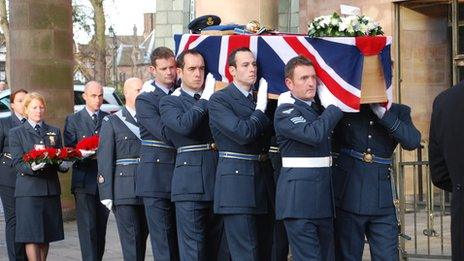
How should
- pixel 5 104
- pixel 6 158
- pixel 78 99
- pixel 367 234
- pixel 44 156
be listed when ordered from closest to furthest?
pixel 367 234
pixel 44 156
pixel 6 158
pixel 5 104
pixel 78 99

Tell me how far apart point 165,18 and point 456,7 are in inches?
714

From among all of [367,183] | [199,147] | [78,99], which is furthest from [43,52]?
[78,99]

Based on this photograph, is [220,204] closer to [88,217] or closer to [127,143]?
[127,143]

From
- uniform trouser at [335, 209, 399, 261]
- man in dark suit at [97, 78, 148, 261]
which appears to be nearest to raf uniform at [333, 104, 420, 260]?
uniform trouser at [335, 209, 399, 261]

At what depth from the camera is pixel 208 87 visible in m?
8.49

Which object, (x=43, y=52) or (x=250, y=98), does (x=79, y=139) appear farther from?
(x=43, y=52)

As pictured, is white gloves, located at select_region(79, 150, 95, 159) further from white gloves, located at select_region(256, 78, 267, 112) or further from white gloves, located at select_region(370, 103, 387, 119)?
white gloves, located at select_region(370, 103, 387, 119)

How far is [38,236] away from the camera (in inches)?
404

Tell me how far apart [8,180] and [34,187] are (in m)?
0.56

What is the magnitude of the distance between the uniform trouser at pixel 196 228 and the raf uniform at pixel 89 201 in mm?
1884

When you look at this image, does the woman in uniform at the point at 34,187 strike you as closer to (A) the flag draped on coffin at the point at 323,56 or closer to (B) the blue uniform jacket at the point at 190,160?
(B) the blue uniform jacket at the point at 190,160

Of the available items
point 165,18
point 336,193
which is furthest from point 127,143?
point 165,18

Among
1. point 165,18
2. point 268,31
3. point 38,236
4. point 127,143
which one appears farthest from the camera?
point 165,18

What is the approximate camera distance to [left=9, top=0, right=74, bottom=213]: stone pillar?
14.8 metres
